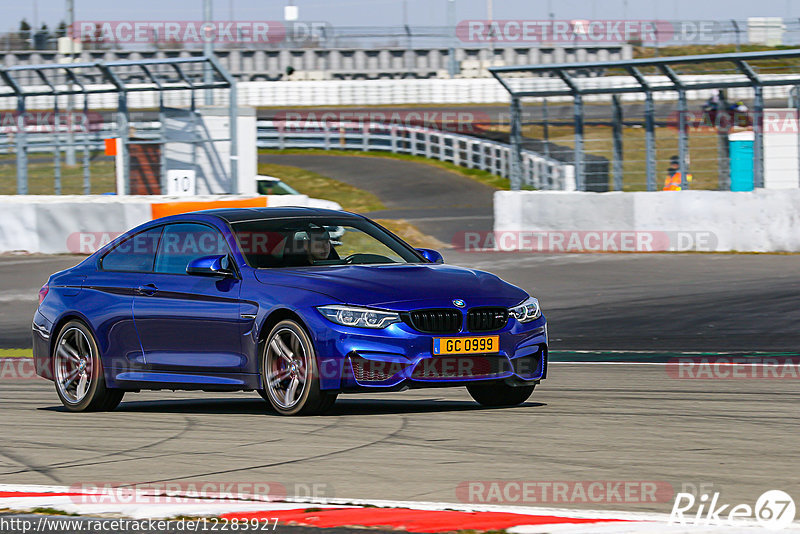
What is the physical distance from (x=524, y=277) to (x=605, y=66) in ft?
13.8

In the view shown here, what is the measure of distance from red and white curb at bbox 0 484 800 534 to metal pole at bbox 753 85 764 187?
16.5 meters

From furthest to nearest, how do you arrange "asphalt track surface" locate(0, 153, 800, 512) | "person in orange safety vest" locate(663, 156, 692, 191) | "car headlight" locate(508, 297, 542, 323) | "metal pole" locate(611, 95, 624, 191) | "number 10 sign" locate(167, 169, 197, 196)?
"number 10 sign" locate(167, 169, 197, 196), "metal pole" locate(611, 95, 624, 191), "person in orange safety vest" locate(663, 156, 692, 191), "car headlight" locate(508, 297, 542, 323), "asphalt track surface" locate(0, 153, 800, 512)

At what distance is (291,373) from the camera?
823 centimetres

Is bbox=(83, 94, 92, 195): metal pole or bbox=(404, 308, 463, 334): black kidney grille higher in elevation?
bbox=(83, 94, 92, 195): metal pole

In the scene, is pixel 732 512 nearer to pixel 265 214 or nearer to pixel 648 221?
pixel 265 214

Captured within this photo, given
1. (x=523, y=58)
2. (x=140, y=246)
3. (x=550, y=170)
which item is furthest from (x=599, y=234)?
(x=523, y=58)

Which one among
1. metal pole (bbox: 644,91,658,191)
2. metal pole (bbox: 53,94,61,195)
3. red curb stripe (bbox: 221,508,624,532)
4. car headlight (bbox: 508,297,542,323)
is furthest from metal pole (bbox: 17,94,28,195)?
red curb stripe (bbox: 221,508,624,532)

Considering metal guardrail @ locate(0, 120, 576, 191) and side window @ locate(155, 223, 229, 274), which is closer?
side window @ locate(155, 223, 229, 274)

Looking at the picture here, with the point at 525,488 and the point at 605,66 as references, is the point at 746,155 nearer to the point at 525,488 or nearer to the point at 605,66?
the point at 605,66

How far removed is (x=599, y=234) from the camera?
22688 mm

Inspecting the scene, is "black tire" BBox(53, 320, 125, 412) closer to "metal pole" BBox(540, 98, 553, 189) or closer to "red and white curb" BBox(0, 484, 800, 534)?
"red and white curb" BBox(0, 484, 800, 534)

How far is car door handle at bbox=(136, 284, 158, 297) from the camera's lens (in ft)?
→ 29.9

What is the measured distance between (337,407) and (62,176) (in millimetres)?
17756

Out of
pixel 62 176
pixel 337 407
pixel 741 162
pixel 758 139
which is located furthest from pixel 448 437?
pixel 62 176
